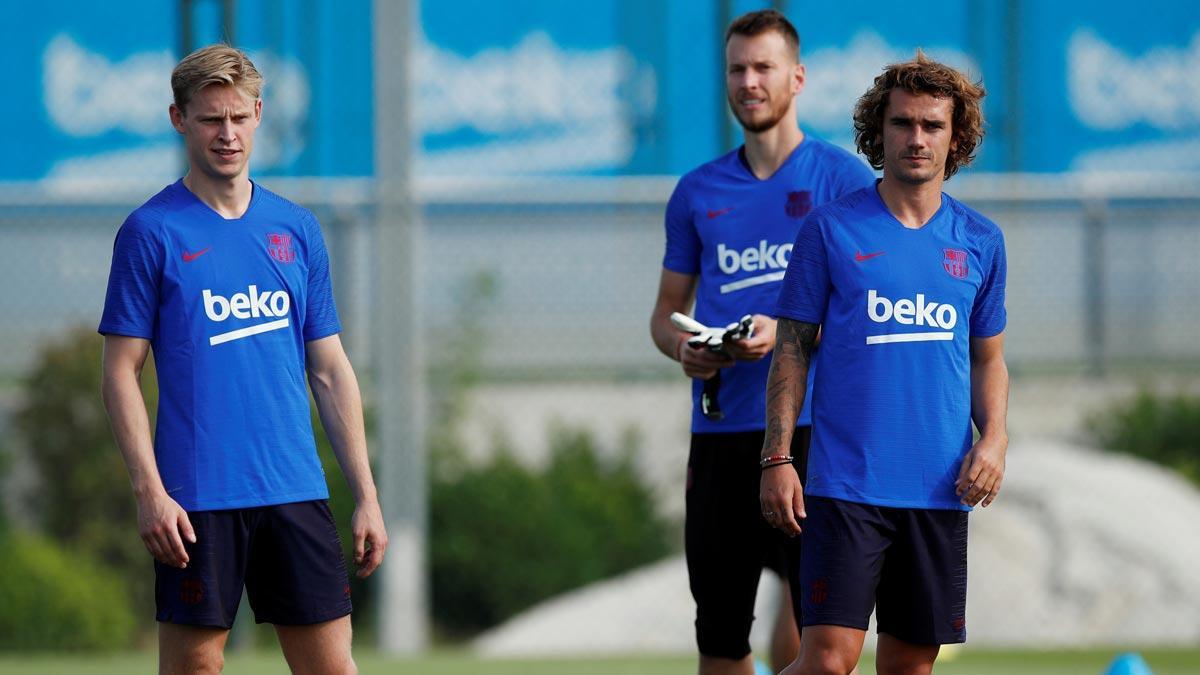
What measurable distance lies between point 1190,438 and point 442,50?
5.38 metres

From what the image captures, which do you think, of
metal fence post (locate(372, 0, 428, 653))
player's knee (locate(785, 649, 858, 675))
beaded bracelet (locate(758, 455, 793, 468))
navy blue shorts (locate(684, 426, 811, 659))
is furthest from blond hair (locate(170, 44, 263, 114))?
metal fence post (locate(372, 0, 428, 653))

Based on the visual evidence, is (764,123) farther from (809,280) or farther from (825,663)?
(825,663)

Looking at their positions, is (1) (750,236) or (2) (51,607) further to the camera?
(2) (51,607)

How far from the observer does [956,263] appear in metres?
4.04

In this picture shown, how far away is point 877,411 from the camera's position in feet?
13.1

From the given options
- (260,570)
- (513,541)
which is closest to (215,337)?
(260,570)

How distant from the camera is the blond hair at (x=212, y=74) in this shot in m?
3.88

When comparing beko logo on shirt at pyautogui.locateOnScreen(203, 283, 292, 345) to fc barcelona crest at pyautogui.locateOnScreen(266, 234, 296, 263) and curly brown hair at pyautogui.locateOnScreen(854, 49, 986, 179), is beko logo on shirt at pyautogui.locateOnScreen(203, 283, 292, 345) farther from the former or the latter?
curly brown hair at pyautogui.locateOnScreen(854, 49, 986, 179)

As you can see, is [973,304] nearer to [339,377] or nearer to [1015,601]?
[339,377]

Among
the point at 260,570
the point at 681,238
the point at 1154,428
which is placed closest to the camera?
the point at 260,570

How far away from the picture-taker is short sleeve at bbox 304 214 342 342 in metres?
4.11

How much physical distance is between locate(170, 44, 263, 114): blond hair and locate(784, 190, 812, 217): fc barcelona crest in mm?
1648

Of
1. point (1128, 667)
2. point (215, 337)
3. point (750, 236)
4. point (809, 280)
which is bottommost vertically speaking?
point (1128, 667)

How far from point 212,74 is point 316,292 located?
1.92ft
